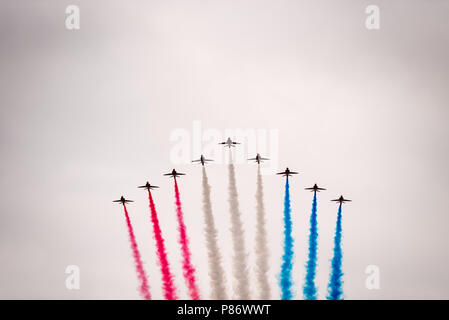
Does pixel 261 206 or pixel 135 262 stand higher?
pixel 261 206

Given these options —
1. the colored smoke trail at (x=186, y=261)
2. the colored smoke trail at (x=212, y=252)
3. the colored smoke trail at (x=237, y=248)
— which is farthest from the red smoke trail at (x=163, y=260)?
the colored smoke trail at (x=237, y=248)

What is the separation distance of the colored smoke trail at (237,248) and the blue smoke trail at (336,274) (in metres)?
11.0

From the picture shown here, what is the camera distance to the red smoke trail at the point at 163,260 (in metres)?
90.7

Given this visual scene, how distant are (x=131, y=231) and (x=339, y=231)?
28.5 meters

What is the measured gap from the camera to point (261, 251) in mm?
91938

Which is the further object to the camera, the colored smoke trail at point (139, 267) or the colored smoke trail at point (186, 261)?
the colored smoke trail at point (139, 267)

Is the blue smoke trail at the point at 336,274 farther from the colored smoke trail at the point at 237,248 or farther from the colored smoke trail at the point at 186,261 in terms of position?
the colored smoke trail at the point at 186,261

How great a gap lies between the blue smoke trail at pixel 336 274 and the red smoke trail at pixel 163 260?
20.5 meters

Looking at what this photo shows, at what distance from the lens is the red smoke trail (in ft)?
298

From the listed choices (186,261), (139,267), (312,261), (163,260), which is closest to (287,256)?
(312,261)

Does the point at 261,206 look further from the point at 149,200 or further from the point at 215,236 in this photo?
the point at 149,200
